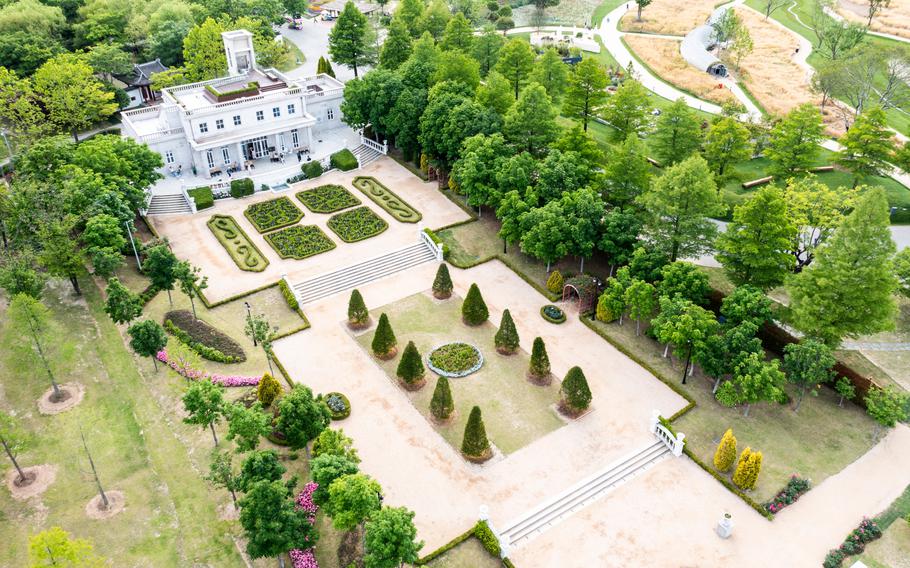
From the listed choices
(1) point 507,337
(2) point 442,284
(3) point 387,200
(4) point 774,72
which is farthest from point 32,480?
(4) point 774,72

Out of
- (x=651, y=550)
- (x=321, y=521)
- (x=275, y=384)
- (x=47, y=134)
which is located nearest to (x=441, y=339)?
(x=275, y=384)

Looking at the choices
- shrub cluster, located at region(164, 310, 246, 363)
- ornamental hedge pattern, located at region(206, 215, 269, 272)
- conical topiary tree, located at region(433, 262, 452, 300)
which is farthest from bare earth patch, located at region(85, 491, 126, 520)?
conical topiary tree, located at region(433, 262, 452, 300)

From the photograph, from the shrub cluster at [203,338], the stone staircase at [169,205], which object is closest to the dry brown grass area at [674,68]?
the stone staircase at [169,205]

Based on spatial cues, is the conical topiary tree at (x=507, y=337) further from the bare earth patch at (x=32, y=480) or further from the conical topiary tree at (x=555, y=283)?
the bare earth patch at (x=32, y=480)

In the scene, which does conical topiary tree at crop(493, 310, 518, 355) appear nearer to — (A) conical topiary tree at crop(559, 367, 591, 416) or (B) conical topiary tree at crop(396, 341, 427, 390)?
(A) conical topiary tree at crop(559, 367, 591, 416)

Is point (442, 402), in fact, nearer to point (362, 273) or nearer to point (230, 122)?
point (362, 273)
